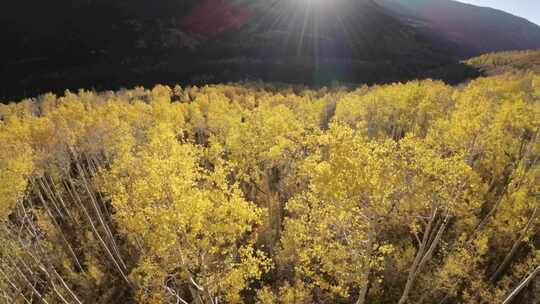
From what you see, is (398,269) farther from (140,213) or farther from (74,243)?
(74,243)

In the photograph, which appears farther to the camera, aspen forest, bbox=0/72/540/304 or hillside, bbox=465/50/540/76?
hillside, bbox=465/50/540/76

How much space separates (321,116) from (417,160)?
58981mm

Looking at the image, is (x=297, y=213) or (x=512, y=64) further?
(x=512, y=64)

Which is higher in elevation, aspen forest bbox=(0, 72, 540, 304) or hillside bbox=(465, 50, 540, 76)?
hillside bbox=(465, 50, 540, 76)

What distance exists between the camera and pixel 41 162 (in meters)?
38.7

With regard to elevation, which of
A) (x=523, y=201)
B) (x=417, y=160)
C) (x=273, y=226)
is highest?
(x=417, y=160)

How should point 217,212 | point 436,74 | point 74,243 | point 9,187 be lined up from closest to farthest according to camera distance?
point 217,212, point 9,187, point 74,243, point 436,74

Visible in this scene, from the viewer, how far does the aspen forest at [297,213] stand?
15422 millimetres

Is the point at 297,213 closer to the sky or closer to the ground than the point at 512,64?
closer to the ground

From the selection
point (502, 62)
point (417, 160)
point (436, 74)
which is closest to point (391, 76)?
point (436, 74)

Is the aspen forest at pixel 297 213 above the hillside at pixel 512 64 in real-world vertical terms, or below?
below

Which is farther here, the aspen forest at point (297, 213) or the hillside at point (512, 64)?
the hillside at point (512, 64)

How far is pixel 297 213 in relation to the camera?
32.0m

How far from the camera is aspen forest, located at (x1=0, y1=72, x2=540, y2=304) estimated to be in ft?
50.6
